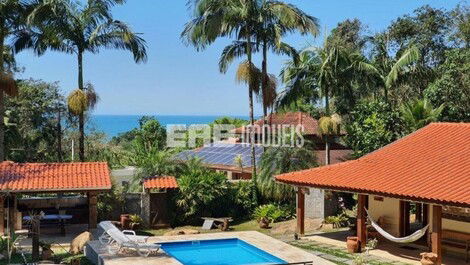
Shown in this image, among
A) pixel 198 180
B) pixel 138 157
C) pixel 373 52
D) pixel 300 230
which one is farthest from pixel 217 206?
pixel 373 52

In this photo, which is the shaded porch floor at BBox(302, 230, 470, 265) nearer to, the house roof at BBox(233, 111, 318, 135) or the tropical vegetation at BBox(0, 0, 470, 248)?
the tropical vegetation at BBox(0, 0, 470, 248)

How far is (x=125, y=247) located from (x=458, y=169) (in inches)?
401

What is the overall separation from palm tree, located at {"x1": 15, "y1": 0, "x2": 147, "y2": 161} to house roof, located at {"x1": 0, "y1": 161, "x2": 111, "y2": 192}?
148 inches

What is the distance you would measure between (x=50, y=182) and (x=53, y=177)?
569 mm

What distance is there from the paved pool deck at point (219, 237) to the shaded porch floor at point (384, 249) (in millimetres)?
1021

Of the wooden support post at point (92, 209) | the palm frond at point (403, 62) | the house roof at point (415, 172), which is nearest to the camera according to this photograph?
the house roof at point (415, 172)

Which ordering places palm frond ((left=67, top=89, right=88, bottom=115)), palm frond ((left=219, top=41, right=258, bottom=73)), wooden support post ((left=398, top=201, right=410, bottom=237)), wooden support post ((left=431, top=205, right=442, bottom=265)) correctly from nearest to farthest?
wooden support post ((left=431, top=205, right=442, bottom=265))
wooden support post ((left=398, top=201, right=410, bottom=237))
palm frond ((left=67, top=89, right=88, bottom=115))
palm frond ((left=219, top=41, right=258, bottom=73))

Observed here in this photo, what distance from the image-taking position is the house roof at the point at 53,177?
69.7 ft

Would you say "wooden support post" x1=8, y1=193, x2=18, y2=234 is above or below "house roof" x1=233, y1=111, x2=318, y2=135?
below

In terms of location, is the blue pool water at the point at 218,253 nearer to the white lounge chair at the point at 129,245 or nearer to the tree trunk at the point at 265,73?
the white lounge chair at the point at 129,245

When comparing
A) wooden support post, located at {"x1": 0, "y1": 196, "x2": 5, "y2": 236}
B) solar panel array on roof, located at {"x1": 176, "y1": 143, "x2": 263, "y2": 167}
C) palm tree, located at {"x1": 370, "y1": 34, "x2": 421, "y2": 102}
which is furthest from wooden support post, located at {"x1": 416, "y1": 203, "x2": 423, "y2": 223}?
wooden support post, located at {"x1": 0, "y1": 196, "x2": 5, "y2": 236}

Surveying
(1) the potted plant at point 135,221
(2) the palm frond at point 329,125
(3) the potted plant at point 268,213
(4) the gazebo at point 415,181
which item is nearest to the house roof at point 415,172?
(4) the gazebo at point 415,181

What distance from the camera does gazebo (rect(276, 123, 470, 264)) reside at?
52.3 ft

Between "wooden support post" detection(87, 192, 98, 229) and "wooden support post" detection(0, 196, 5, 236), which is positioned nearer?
"wooden support post" detection(0, 196, 5, 236)
